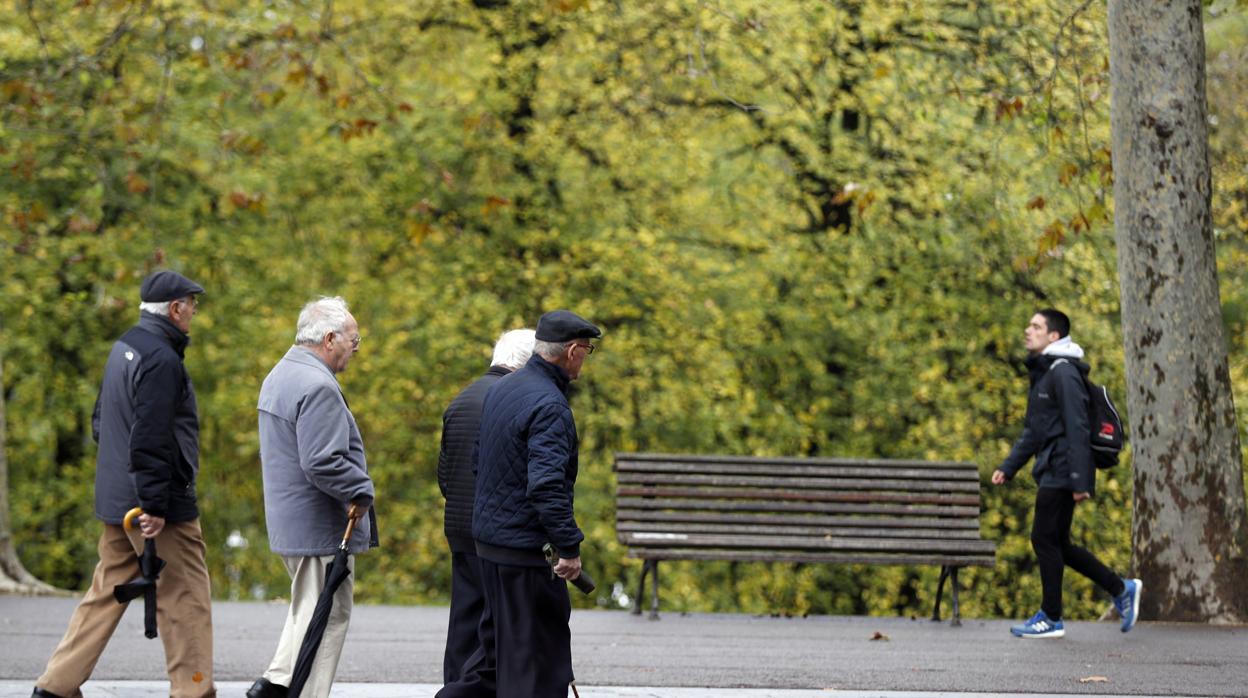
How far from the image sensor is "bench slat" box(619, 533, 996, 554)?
36.5 feet

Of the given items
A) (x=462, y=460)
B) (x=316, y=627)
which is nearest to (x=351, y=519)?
(x=316, y=627)

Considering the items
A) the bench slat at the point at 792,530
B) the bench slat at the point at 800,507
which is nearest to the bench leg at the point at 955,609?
the bench slat at the point at 792,530

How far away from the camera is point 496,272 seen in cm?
1925

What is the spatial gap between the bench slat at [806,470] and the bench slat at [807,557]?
576mm

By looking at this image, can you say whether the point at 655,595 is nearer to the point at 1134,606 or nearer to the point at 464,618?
the point at 1134,606

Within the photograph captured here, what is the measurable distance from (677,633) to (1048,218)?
812 centimetres

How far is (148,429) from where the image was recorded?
6.39 metres

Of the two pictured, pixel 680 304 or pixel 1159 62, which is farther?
pixel 680 304

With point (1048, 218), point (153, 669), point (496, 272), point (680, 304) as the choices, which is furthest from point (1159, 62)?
point (496, 272)

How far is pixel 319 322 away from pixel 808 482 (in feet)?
18.7

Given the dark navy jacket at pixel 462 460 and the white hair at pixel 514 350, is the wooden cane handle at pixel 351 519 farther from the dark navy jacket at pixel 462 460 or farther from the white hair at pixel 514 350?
the white hair at pixel 514 350

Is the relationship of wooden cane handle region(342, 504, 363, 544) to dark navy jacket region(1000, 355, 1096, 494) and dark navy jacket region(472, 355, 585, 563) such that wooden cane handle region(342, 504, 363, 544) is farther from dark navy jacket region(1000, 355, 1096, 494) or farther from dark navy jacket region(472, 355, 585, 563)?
dark navy jacket region(1000, 355, 1096, 494)

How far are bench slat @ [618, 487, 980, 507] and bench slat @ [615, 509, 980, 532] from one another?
4.8 inches

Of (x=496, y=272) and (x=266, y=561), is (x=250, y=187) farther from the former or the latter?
(x=266, y=561)
